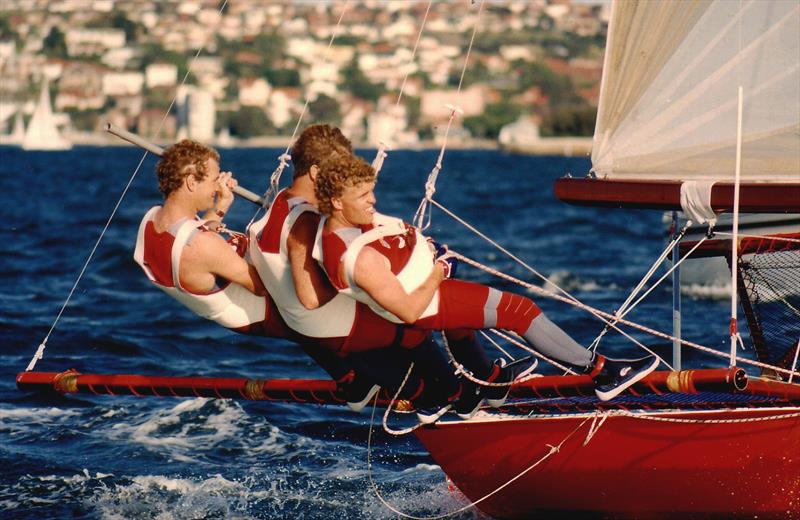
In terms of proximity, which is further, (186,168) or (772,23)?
(772,23)

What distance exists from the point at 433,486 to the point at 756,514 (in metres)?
1.78

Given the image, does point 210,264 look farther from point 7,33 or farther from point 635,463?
point 7,33

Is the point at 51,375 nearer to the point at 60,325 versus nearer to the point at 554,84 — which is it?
the point at 60,325

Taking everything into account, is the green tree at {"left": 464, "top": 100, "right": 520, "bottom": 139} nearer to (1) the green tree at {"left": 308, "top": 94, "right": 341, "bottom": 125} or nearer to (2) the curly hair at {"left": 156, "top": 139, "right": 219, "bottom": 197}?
(1) the green tree at {"left": 308, "top": 94, "right": 341, "bottom": 125}

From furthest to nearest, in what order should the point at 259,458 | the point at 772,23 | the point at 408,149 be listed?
1. the point at 408,149
2. the point at 259,458
3. the point at 772,23

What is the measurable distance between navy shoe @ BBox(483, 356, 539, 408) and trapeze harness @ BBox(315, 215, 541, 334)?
49 centimetres

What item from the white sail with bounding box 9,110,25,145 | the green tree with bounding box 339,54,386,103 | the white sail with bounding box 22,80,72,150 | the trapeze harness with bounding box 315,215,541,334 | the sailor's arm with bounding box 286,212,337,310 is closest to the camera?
the trapeze harness with bounding box 315,215,541,334

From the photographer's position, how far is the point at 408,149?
441ft

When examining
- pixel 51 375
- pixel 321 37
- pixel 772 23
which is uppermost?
pixel 321 37

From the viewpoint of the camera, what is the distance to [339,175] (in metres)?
4.91

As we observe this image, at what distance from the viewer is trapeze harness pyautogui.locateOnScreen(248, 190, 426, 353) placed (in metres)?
5.33

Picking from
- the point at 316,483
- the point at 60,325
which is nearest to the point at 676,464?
the point at 316,483

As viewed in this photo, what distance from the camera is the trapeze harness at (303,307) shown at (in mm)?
5328

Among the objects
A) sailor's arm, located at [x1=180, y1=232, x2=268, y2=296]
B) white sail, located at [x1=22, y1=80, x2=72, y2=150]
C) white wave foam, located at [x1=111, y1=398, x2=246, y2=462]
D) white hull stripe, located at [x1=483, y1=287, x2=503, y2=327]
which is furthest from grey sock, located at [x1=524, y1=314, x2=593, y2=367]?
white sail, located at [x1=22, y1=80, x2=72, y2=150]
